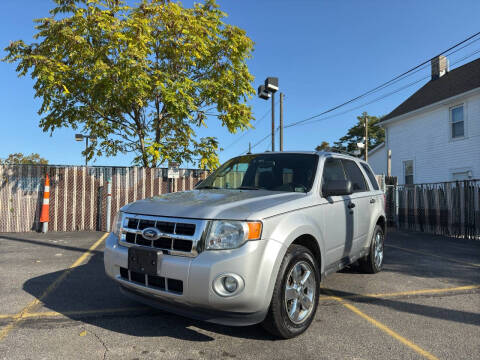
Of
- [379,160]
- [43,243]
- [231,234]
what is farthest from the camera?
[379,160]

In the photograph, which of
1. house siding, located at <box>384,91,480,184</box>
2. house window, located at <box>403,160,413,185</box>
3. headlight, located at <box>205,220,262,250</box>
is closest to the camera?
headlight, located at <box>205,220,262,250</box>

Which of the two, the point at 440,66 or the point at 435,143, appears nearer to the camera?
the point at 435,143

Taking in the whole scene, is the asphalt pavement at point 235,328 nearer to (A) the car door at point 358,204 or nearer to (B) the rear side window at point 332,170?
(A) the car door at point 358,204

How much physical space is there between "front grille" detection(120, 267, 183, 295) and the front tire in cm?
80

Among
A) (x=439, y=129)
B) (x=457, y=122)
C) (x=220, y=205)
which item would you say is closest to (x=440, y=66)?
(x=439, y=129)

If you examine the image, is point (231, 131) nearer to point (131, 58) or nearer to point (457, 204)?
point (131, 58)

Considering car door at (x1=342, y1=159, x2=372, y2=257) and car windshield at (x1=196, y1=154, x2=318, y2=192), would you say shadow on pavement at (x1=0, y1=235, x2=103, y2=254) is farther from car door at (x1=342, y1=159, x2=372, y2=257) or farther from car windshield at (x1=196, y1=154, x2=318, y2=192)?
car door at (x1=342, y1=159, x2=372, y2=257)

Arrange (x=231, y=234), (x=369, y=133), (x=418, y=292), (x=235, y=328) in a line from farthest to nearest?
(x=369, y=133) < (x=418, y=292) < (x=235, y=328) < (x=231, y=234)

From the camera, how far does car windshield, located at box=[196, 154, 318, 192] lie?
154 inches

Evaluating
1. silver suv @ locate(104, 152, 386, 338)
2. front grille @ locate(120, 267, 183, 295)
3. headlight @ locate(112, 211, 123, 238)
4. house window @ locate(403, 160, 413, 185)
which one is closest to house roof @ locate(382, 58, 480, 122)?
house window @ locate(403, 160, 413, 185)

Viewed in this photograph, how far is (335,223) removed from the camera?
3895mm

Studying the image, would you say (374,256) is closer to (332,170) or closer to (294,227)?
(332,170)

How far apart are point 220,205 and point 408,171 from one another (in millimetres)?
20287

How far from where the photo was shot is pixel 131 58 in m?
9.38
